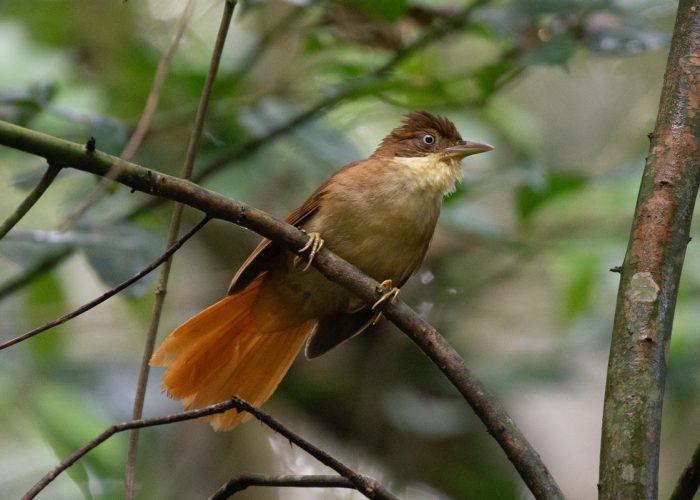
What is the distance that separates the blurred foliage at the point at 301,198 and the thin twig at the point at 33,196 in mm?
1459

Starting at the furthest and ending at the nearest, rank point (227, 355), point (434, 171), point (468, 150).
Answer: point (468, 150)
point (434, 171)
point (227, 355)

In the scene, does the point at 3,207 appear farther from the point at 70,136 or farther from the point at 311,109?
the point at 311,109

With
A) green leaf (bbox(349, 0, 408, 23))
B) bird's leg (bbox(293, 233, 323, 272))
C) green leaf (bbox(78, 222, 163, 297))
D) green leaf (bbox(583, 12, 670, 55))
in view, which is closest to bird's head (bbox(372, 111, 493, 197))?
green leaf (bbox(349, 0, 408, 23))

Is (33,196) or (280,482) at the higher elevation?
(33,196)

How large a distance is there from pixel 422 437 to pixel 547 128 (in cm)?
284

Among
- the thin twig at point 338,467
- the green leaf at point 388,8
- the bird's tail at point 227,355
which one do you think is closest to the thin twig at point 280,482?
the thin twig at point 338,467

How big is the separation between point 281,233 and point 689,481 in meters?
0.86

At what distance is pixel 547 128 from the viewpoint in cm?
689

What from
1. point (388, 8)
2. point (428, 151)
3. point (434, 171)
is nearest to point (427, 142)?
point (428, 151)

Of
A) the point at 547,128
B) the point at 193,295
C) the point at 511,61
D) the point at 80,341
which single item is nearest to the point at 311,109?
the point at 511,61

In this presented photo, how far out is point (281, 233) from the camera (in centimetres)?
191

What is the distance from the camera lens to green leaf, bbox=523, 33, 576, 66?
3205mm

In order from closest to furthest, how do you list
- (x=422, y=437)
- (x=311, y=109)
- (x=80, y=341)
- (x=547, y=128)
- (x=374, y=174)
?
(x=374, y=174), (x=311, y=109), (x=422, y=437), (x=80, y=341), (x=547, y=128)

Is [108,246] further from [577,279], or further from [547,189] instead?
[577,279]
